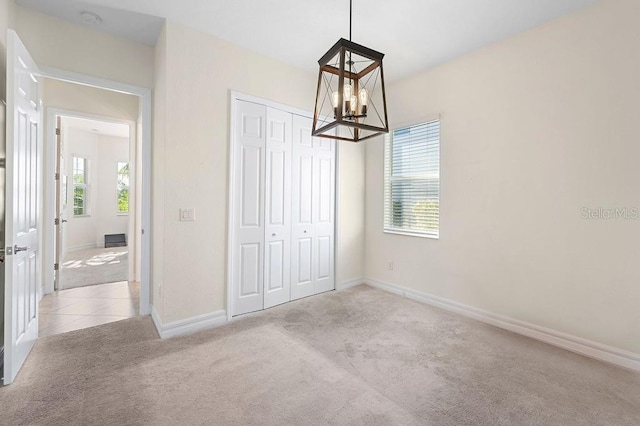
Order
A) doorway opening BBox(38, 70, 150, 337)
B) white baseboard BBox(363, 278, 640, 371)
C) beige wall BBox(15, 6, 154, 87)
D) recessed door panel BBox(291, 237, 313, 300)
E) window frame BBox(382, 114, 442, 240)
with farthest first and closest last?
recessed door panel BBox(291, 237, 313, 300), window frame BBox(382, 114, 442, 240), doorway opening BBox(38, 70, 150, 337), beige wall BBox(15, 6, 154, 87), white baseboard BBox(363, 278, 640, 371)

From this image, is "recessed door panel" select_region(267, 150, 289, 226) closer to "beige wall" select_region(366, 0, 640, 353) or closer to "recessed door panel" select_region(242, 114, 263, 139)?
"recessed door panel" select_region(242, 114, 263, 139)

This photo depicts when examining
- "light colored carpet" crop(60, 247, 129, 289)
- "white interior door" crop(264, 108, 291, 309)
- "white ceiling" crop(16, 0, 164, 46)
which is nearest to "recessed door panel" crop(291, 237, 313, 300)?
"white interior door" crop(264, 108, 291, 309)

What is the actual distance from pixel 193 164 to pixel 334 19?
189 cm

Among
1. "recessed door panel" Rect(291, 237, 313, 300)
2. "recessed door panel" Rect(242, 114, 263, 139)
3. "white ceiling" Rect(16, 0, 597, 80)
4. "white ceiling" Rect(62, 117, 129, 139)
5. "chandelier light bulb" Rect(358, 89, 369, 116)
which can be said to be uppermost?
"white ceiling" Rect(62, 117, 129, 139)

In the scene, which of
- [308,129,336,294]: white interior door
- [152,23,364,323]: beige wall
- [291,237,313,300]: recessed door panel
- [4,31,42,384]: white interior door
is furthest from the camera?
[308,129,336,294]: white interior door

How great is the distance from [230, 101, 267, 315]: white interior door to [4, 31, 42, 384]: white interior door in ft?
5.24

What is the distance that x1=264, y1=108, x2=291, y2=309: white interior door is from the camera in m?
3.46

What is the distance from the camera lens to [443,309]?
3.45 meters

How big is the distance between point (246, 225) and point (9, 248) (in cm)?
183

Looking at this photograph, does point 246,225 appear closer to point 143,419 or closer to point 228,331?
point 228,331

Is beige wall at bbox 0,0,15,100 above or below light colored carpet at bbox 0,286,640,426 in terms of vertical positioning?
above

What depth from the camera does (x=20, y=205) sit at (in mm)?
2104

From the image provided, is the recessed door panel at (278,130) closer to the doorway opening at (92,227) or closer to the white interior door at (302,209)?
the white interior door at (302,209)

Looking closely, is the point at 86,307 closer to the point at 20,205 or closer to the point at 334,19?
the point at 20,205
